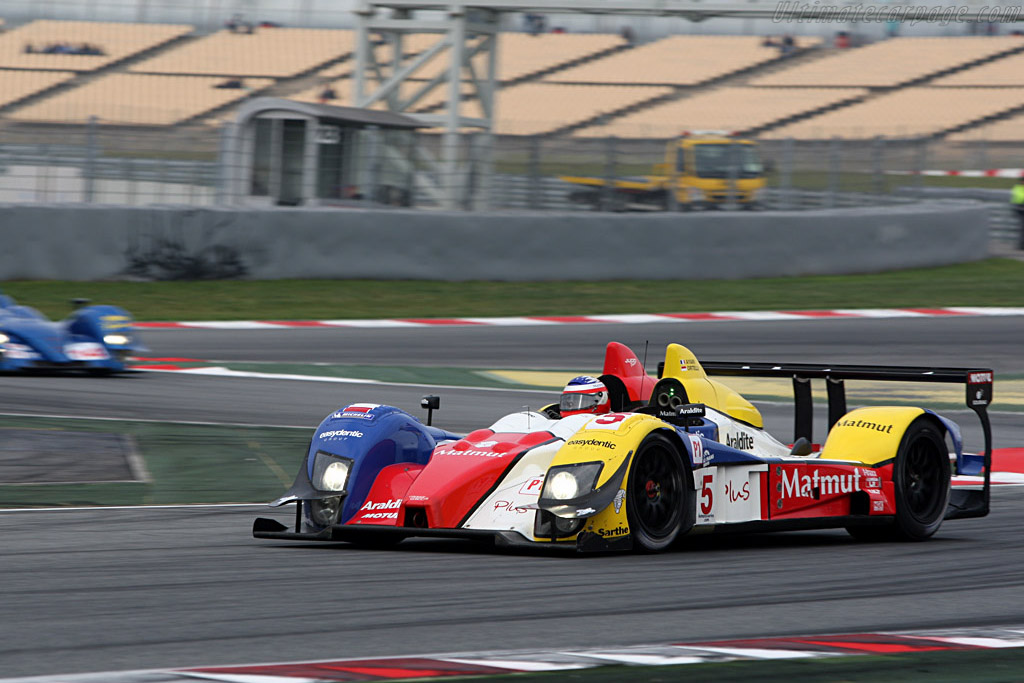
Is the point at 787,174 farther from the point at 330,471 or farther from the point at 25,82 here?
the point at 25,82

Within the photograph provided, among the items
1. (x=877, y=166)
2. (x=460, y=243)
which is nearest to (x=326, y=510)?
(x=460, y=243)

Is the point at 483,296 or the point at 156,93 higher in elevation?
the point at 156,93

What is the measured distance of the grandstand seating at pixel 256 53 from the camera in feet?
Result: 156

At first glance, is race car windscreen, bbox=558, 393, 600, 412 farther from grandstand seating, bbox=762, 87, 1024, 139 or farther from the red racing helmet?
grandstand seating, bbox=762, 87, 1024, 139

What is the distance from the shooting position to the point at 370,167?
65.4ft

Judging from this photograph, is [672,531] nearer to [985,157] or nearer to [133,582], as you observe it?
[133,582]

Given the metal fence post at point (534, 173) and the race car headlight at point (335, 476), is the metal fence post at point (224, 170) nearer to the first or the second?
the metal fence post at point (534, 173)

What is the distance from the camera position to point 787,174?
22969mm

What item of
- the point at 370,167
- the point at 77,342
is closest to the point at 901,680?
the point at 77,342

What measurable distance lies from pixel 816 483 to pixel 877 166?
55.2 feet

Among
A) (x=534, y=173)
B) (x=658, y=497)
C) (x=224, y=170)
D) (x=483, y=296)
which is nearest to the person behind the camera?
(x=658, y=497)

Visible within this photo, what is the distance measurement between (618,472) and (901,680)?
2106 millimetres

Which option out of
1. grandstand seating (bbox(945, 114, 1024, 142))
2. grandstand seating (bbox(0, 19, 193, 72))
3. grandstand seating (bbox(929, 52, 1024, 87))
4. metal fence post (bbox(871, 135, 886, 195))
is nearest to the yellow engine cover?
metal fence post (bbox(871, 135, 886, 195))

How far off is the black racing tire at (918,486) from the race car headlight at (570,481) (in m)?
1.81
